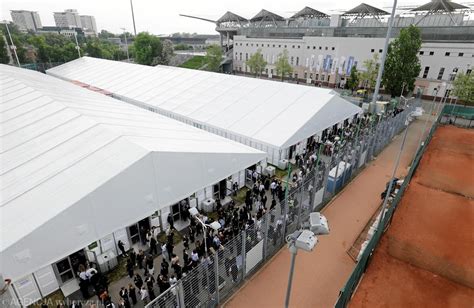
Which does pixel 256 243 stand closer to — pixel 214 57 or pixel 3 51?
Answer: pixel 214 57

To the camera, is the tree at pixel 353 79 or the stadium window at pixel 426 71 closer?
the stadium window at pixel 426 71

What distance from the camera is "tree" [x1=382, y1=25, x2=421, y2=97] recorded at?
32.3 meters

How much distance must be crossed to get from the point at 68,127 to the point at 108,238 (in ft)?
20.4

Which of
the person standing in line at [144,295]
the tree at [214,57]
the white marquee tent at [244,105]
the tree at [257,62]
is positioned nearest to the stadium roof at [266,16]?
the tree at [214,57]

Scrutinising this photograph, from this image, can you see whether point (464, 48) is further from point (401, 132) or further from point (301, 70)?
point (301, 70)

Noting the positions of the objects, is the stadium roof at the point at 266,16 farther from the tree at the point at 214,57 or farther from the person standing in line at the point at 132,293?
the person standing in line at the point at 132,293

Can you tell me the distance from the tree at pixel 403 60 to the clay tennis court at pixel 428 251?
756 inches

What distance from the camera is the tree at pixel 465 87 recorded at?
29.4 meters

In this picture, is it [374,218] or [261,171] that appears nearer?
[374,218]

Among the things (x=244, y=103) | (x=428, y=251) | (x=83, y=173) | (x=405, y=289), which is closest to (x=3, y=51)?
(x=244, y=103)

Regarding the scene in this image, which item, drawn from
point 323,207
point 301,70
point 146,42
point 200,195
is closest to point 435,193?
point 323,207

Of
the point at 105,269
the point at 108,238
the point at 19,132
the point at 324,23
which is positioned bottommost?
the point at 105,269

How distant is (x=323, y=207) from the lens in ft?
47.4

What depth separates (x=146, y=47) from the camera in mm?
56875
